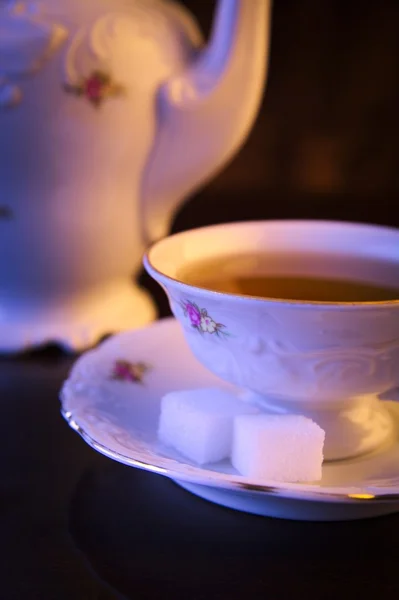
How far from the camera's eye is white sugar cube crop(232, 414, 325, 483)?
1.72 ft

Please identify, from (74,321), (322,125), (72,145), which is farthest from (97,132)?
(322,125)

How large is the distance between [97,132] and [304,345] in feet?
1.25

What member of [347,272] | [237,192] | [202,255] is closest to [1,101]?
[202,255]

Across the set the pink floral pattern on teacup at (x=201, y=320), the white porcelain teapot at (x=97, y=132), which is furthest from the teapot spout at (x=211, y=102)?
the pink floral pattern on teacup at (x=201, y=320)

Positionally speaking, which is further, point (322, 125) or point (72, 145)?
point (322, 125)

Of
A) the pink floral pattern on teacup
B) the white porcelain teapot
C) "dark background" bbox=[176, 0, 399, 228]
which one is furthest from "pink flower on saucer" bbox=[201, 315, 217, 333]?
"dark background" bbox=[176, 0, 399, 228]

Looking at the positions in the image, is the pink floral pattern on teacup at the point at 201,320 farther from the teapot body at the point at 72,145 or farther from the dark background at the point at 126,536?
the teapot body at the point at 72,145

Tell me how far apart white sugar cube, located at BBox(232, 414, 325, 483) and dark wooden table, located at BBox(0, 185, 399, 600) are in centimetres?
3

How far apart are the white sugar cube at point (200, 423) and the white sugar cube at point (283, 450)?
0.10 ft

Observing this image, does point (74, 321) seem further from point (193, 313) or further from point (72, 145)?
point (193, 313)

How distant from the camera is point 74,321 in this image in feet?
2.97

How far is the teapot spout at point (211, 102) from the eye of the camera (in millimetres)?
819

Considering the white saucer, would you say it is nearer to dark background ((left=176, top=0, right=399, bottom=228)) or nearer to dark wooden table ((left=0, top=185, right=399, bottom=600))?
dark wooden table ((left=0, top=185, right=399, bottom=600))

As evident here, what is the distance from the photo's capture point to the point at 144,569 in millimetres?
473
